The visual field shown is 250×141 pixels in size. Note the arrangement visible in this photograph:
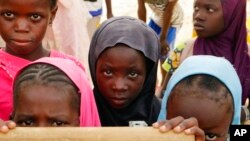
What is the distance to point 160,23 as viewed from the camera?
5.81 metres

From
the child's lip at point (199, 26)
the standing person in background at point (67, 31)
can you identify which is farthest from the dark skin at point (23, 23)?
the standing person in background at point (67, 31)

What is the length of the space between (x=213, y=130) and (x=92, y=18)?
339 centimetres

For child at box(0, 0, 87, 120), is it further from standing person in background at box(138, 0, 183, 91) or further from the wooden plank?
standing person in background at box(138, 0, 183, 91)

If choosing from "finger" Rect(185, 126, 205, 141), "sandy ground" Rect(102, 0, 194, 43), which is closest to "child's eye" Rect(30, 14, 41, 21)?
"finger" Rect(185, 126, 205, 141)

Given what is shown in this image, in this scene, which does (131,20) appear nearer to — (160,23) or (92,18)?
(92,18)

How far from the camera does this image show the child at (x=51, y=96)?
6.54 feet

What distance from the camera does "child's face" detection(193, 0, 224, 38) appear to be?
11.9 feet

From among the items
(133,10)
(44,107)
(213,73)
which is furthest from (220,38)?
(133,10)

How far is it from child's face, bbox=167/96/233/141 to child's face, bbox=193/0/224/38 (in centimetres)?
149

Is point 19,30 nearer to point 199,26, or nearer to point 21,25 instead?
point 21,25

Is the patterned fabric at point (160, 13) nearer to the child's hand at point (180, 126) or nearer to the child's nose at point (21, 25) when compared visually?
the child's nose at point (21, 25)

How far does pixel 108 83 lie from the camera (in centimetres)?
266

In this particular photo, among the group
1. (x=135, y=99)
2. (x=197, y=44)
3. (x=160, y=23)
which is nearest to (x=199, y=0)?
(x=197, y=44)

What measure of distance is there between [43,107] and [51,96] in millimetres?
56
